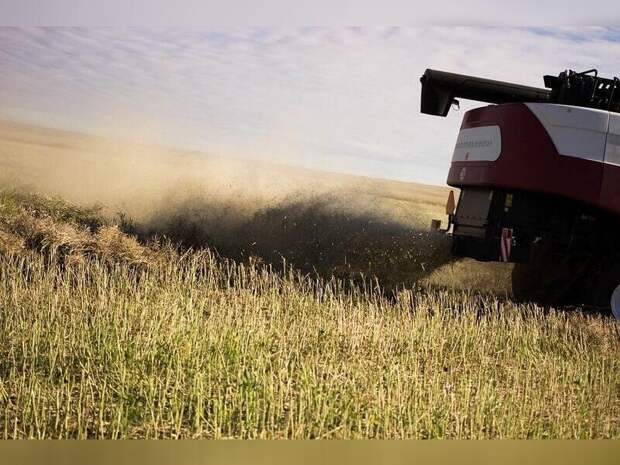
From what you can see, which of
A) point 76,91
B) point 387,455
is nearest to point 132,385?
point 387,455

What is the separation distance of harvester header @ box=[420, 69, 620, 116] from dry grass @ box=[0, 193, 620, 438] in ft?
5.81

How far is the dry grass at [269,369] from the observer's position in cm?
444

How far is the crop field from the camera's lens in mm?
4492

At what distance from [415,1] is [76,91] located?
229 centimetres

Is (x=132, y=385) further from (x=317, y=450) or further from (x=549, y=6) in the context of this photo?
(x=549, y=6)

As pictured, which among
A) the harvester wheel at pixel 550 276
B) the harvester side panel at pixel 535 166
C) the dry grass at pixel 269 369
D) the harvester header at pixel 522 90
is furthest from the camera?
the harvester wheel at pixel 550 276

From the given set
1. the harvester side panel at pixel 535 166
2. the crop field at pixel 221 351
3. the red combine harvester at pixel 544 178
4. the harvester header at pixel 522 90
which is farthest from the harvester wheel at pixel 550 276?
the harvester header at pixel 522 90

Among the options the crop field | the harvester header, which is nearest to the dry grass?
the crop field

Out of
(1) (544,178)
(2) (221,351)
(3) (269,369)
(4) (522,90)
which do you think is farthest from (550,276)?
(2) (221,351)

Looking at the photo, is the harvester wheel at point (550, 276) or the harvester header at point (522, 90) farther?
the harvester wheel at point (550, 276)

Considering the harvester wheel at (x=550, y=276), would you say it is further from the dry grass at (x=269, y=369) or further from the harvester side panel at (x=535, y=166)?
the dry grass at (x=269, y=369)

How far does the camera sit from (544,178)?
6945mm

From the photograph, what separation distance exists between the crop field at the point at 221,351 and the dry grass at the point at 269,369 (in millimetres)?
14

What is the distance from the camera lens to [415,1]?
5.38m
